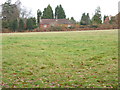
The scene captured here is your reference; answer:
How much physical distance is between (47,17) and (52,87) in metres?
88.4

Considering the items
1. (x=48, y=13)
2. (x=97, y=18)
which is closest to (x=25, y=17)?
(x=48, y=13)

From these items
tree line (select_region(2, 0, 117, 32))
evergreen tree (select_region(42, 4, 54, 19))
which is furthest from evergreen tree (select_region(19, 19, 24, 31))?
evergreen tree (select_region(42, 4, 54, 19))

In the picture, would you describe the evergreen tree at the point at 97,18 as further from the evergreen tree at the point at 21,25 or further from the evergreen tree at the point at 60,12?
the evergreen tree at the point at 21,25

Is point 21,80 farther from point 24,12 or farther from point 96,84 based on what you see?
point 24,12

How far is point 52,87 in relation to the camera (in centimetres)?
852

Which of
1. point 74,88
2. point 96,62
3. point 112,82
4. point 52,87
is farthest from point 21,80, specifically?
point 96,62

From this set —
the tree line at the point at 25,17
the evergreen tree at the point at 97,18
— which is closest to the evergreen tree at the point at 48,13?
the tree line at the point at 25,17

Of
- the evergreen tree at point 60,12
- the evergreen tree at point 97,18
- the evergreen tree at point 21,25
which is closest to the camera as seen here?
the evergreen tree at point 21,25

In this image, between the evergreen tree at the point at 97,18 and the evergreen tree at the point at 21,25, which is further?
the evergreen tree at the point at 97,18

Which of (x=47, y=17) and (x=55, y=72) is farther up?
(x=47, y=17)

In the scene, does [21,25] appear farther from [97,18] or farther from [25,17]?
[97,18]

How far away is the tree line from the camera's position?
7125 cm

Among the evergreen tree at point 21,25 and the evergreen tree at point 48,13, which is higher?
the evergreen tree at point 48,13

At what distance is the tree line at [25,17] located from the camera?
71.2m
